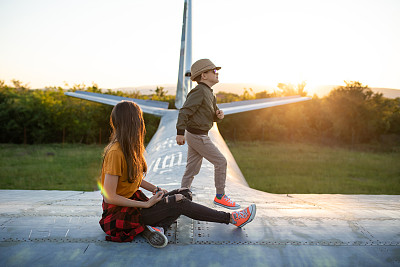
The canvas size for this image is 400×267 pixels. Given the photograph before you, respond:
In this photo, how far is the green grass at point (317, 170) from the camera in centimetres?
1428

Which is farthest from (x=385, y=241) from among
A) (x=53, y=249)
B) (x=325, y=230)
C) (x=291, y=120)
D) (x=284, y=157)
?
(x=291, y=120)

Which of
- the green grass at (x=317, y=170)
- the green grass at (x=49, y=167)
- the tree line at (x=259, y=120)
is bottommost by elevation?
the green grass at (x=49, y=167)

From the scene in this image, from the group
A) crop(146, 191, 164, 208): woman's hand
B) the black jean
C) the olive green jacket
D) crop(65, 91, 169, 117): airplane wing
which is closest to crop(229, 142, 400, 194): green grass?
crop(65, 91, 169, 117): airplane wing

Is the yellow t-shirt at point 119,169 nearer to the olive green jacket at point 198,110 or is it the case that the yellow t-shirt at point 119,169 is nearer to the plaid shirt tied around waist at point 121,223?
the plaid shirt tied around waist at point 121,223

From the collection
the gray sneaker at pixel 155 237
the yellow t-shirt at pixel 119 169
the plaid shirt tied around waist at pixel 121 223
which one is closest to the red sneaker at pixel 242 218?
the gray sneaker at pixel 155 237

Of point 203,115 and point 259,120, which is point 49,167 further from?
point 259,120

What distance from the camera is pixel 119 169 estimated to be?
3334 millimetres

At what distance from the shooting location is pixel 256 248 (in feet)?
10.9

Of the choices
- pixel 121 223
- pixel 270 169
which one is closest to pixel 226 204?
pixel 121 223

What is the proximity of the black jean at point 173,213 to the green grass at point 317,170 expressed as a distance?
10.2 meters

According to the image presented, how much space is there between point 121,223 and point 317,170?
16479 mm

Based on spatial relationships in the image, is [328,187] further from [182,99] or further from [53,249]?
[53,249]

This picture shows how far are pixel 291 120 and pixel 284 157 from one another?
11.9 meters

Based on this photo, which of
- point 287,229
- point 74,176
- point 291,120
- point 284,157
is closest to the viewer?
point 287,229
